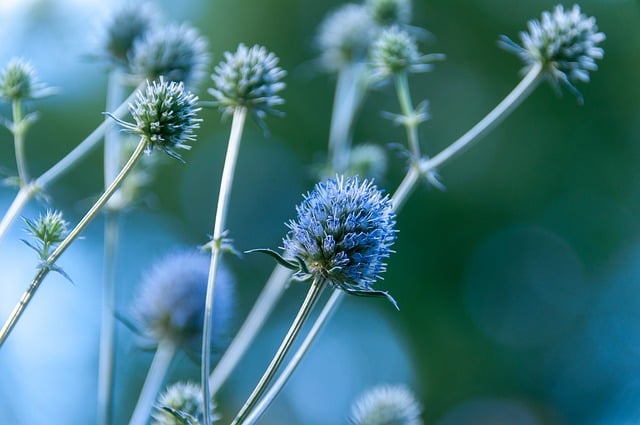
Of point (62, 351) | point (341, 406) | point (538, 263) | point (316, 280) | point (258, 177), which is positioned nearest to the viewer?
point (316, 280)

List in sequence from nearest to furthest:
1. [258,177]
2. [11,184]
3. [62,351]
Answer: [11,184]
[62,351]
[258,177]

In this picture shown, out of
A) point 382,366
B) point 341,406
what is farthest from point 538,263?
point 341,406

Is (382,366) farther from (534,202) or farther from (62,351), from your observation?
(62,351)

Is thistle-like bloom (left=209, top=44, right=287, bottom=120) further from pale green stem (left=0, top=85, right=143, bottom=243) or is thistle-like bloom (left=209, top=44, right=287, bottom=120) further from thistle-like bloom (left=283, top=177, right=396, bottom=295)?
thistle-like bloom (left=283, top=177, right=396, bottom=295)

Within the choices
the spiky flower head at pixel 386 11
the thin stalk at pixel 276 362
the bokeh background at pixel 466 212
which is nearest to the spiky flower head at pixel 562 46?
the spiky flower head at pixel 386 11

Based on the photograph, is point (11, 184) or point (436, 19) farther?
point (436, 19)
